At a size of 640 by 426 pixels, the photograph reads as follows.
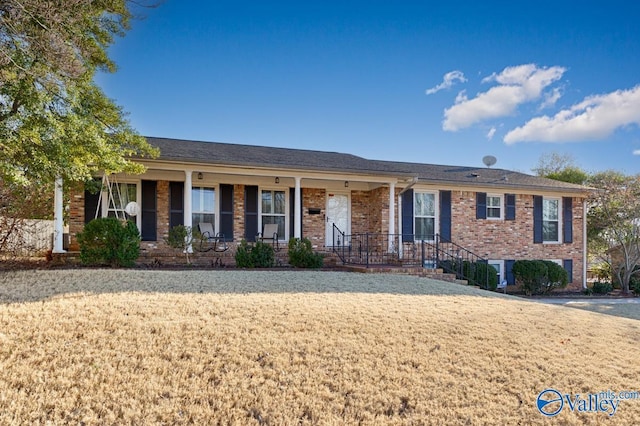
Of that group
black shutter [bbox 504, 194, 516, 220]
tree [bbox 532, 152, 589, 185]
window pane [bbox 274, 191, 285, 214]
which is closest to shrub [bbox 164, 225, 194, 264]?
window pane [bbox 274, 191, 285, 214]

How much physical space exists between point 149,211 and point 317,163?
5.17 metres

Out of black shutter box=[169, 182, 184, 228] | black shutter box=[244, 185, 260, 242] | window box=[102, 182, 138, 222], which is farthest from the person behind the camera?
black shutter box=[244, 185, 260, 242]

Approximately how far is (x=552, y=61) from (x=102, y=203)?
15788mm

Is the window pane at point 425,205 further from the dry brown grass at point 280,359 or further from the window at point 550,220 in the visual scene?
the dry brown grass at point 280,359

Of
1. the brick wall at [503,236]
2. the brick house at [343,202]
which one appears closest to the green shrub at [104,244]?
the brick house at [343,202]

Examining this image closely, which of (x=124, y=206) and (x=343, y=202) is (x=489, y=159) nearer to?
(x=343, y=202)

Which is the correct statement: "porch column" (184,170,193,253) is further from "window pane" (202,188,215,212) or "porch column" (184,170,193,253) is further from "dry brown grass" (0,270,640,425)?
"dry brown grass" (0,270,640,425)

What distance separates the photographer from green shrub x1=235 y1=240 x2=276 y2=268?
10398 mm

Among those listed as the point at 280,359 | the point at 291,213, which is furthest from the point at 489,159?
the point at 280,359

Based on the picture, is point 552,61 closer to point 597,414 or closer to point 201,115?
point 201,115

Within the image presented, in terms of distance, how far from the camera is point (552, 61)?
14969 mm

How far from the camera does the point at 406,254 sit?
537 inches

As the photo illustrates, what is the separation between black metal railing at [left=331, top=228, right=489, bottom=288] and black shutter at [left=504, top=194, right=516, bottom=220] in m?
2.11

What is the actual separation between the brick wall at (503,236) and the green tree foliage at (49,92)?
10.9 metres
